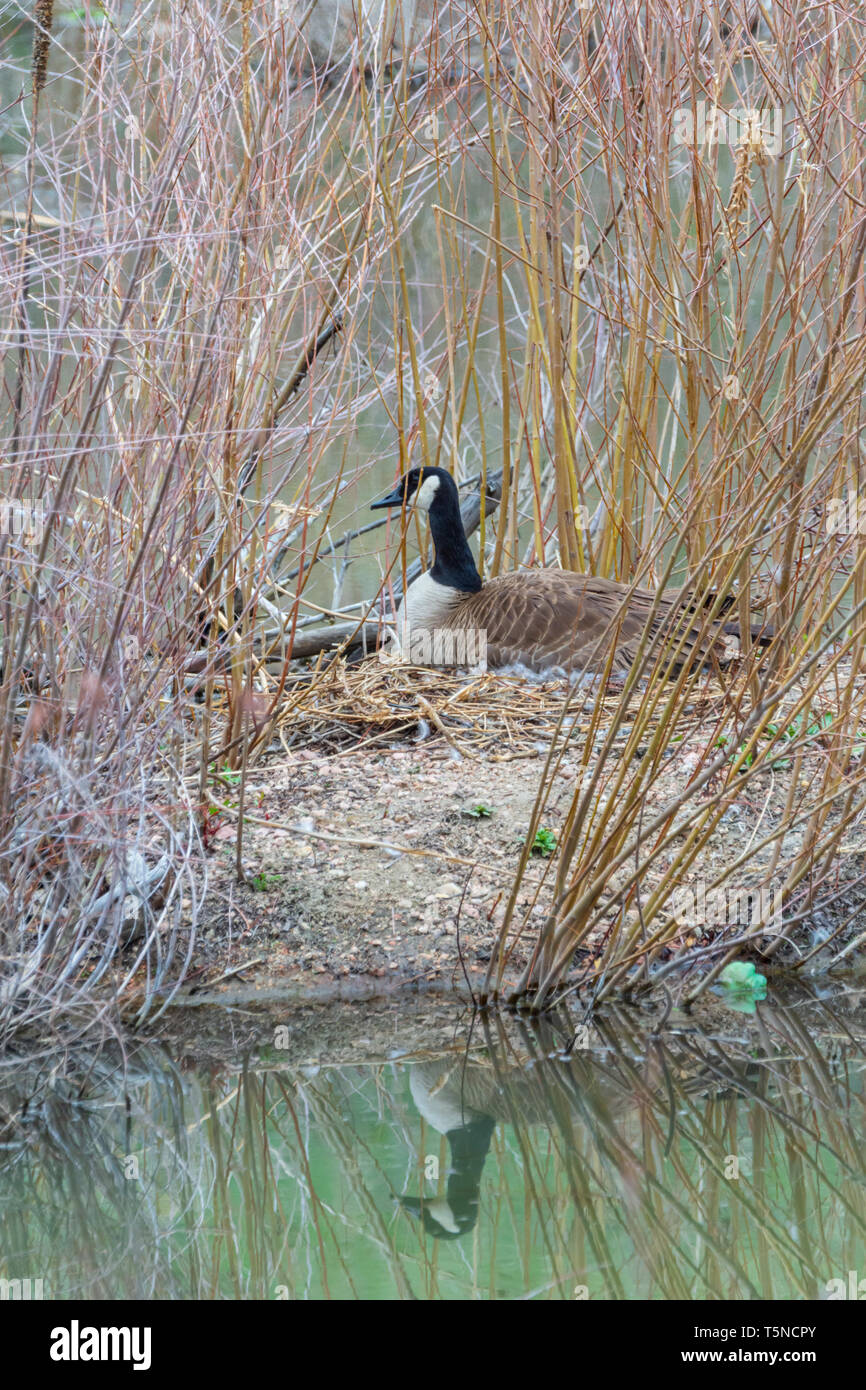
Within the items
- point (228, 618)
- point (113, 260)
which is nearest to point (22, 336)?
point (113, 260)

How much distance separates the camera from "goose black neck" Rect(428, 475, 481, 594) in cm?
501

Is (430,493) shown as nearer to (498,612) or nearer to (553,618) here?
(498,612)

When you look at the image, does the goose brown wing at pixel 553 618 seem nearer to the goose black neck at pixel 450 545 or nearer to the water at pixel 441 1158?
the goose black neck at pixel 450 545

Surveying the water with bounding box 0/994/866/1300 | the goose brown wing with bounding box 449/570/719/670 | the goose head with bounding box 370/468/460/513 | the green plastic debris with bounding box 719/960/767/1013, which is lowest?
the water with bounding box 0/994/866/1300

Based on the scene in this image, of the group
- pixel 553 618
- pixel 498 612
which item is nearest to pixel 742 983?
pixel 553 618

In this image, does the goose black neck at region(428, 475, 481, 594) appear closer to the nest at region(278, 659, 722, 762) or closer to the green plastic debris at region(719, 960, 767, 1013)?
the nest at region(278, 659, 722, 762)

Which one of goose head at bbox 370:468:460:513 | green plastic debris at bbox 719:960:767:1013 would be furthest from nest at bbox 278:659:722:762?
green plastic debris at bbox 719:960:767:1013

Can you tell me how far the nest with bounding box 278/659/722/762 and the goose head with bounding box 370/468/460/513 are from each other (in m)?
0.65

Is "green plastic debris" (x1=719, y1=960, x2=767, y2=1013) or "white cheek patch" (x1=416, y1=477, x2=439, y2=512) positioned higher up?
"white cheek patch" (x1=416, y1=477, x2=439, y2=512)

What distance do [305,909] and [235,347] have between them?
1466mm

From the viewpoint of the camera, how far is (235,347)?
3.16 m

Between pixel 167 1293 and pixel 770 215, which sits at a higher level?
pixel 770 215

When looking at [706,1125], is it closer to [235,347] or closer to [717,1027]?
[717,1027]

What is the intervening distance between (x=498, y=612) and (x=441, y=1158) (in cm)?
230
